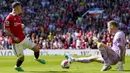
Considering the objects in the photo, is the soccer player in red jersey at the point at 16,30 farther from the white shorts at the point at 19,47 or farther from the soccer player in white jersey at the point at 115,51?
the soccer player in white jersey at the point at 115,51

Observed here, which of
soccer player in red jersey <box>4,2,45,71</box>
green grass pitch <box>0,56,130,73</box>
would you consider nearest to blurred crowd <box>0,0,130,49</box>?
green grass pitch <box>0,56,130,73</box>

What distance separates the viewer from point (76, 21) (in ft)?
133

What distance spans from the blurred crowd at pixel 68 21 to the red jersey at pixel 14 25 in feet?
59.7

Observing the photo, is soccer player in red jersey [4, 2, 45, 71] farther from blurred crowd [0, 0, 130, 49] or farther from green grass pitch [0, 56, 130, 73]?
blurred crowd [0, 0, 130, 49]

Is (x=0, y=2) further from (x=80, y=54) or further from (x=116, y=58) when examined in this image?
(x=116, y=58)

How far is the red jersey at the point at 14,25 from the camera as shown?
1548cm

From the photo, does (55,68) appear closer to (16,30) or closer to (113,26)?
(16,30)

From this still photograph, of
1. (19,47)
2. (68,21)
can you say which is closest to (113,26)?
(19,47)

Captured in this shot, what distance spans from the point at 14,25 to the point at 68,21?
83.2ft

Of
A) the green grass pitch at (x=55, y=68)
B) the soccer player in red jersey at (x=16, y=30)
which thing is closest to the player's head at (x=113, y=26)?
the green grass pitch at (x=55, y=68)

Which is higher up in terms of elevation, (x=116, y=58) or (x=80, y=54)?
(x=116, y=58)

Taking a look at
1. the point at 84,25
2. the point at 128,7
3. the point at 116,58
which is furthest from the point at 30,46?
the point at 128,7

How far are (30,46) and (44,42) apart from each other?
799 inches

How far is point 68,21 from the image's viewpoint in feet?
134
